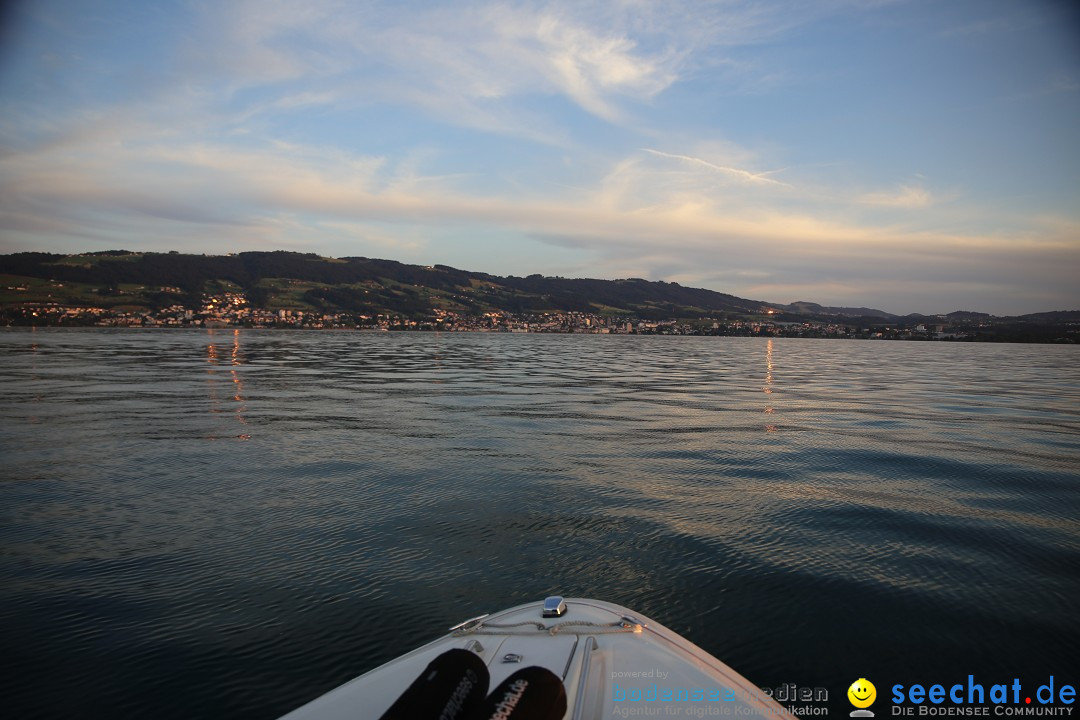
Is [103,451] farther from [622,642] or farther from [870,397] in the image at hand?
[870,397]

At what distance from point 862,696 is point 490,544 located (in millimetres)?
5129

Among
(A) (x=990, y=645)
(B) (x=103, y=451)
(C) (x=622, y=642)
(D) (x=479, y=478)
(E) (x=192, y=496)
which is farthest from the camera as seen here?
(B) (x=103, y=451)

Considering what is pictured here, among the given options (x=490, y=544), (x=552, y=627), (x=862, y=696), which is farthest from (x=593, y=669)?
(x=490, y=544)

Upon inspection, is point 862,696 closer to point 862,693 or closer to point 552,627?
point 862,693

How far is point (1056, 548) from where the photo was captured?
9.01 meters

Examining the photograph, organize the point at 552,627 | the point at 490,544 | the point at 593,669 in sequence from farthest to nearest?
the point at 490,544 < the point at 552,627 < the point at 593,669

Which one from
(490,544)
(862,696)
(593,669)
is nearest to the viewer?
(593,669)

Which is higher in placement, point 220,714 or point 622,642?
point 622,642

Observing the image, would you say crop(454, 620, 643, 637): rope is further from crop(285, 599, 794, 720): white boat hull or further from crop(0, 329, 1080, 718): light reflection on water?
crop(0, 329, 1080, 718): light reflection on water

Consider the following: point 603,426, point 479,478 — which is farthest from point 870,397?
point 479,478

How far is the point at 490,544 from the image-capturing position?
895cm

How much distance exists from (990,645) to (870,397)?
2714 centimetres

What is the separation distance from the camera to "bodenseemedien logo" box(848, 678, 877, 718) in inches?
203

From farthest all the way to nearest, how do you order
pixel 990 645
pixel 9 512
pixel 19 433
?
pixel 19 433, pixel 9 512, pixel 990 645
